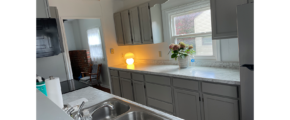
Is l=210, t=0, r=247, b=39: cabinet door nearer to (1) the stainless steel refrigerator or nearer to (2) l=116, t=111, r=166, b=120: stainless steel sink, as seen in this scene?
(1) the stainless steel refrigerator

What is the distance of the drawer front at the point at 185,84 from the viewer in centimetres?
220

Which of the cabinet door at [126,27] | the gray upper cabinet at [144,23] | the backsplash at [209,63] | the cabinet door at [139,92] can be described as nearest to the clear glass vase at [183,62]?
the backsplash at [209,63]

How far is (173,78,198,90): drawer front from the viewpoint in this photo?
7.22 ft

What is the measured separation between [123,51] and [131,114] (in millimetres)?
2887

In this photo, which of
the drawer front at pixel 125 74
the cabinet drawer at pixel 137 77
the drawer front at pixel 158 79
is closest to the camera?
the drawer front at pixel 158 79

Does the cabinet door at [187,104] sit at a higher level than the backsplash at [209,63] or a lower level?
lower

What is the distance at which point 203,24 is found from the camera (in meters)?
2.71

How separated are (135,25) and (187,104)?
185cm

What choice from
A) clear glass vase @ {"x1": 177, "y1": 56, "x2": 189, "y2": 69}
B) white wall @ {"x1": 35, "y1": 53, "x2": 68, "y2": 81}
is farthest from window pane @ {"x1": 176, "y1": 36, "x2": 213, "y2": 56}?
white wall @ {"x1": 35, "y1": 53, "x2": 68, "y2": 81}

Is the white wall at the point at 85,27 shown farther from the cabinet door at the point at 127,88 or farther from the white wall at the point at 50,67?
the cabinet door at the point at 127,88

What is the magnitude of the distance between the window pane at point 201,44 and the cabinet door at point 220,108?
3.02 feet

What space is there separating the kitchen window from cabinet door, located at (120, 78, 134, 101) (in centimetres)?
115
